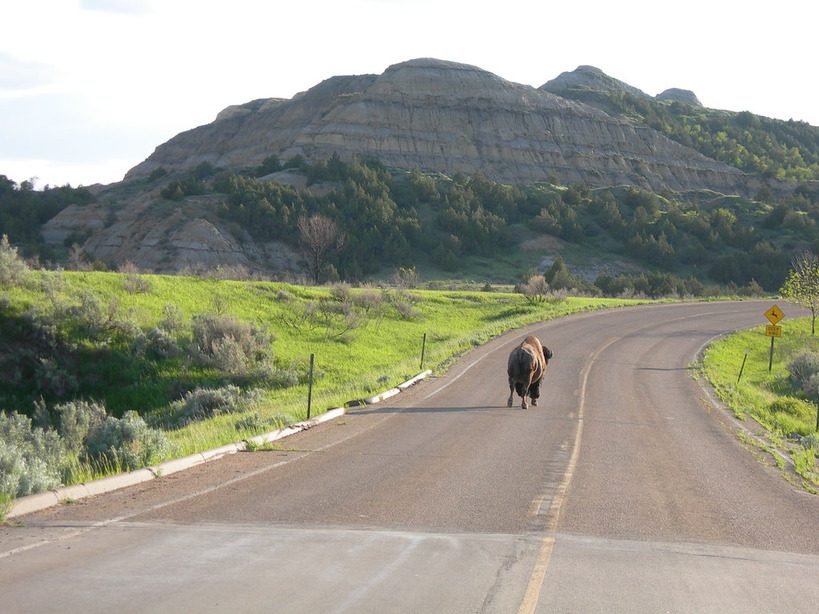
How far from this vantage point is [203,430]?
17.0 meters

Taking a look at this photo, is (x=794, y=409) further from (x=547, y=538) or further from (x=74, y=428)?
(x=547, y=538)

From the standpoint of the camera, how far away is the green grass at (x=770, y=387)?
18719mm

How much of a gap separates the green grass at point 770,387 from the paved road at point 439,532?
8.68 feet

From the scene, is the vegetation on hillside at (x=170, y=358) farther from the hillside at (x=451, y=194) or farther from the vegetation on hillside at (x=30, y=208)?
the vegetation on hillside at (x=30, y=208)

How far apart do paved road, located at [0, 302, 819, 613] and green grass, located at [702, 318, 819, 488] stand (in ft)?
8.68

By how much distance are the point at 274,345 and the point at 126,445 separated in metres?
20.3

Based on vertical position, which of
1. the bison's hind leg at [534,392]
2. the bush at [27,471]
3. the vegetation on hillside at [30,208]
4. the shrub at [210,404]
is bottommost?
the shrub at [210,404]

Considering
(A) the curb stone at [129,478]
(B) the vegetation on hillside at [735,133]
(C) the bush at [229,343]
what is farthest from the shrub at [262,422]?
(B) the vegetation on hillside at [735,133]

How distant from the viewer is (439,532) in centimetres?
860

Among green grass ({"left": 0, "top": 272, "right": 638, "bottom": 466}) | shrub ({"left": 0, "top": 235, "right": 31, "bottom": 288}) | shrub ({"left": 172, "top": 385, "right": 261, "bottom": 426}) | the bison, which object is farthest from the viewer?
shrub ({"left": 0, "top": 235, "right": 31, "bottom": 288})

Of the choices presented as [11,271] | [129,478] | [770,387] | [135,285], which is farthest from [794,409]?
[11,271]

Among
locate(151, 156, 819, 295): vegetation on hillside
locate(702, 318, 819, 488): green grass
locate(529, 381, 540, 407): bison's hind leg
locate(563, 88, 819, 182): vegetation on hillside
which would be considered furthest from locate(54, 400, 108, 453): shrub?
locate(563, 88, 819, 182): vegetation on hillside

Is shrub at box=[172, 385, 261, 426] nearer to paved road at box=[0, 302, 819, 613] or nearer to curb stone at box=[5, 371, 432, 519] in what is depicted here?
paved road at box=[0, 302, 819, 613]

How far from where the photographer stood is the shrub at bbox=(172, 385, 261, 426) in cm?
2220
